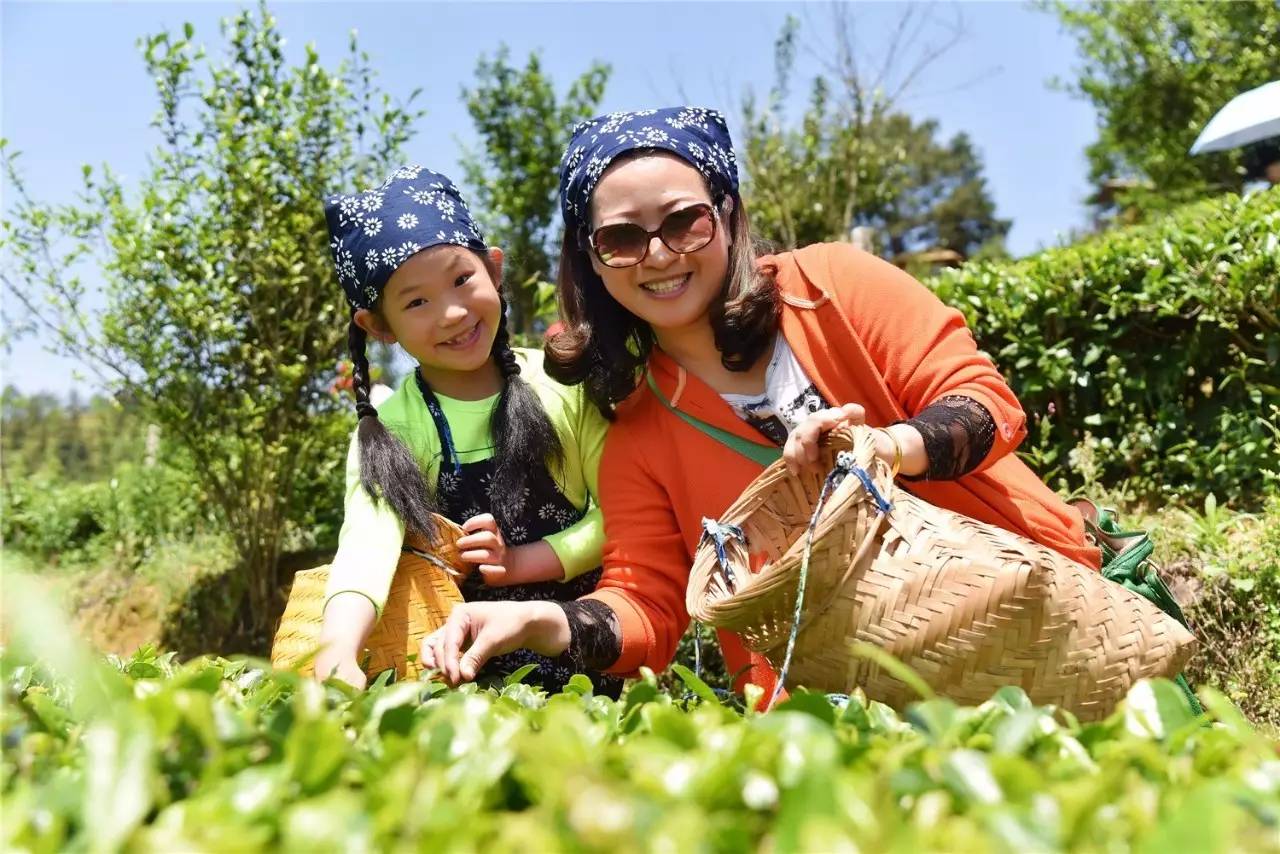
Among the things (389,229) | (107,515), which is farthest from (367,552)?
(107,515)

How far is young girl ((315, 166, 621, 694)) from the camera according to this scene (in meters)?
2.29

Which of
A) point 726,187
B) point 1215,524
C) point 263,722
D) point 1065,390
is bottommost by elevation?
point 1215,524

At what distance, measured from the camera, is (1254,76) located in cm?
1430

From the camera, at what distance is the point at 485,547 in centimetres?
222

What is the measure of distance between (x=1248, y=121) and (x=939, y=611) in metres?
8.96

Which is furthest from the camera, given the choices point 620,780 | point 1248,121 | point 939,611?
point 1248,121

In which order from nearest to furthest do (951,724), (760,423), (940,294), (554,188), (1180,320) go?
(951,724)
(760,423)
(1180,320)
(940,294)
(554,188)

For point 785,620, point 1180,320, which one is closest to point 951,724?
point 785,620

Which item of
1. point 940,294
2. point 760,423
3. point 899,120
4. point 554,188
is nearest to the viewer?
point 760,423

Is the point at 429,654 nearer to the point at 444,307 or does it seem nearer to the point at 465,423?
the point at 465,423

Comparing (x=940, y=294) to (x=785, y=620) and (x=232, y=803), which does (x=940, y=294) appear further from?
(x=232, y=803)

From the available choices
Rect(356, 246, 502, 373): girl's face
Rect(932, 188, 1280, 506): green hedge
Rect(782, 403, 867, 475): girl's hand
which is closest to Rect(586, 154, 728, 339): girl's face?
Rect(356, 246, 502, 373): girl's face

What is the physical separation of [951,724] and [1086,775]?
0.12 metres

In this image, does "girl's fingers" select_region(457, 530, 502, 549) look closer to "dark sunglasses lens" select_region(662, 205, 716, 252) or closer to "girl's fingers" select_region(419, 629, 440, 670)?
"girl's fingers" select_region(419, 629, 440, 670)
